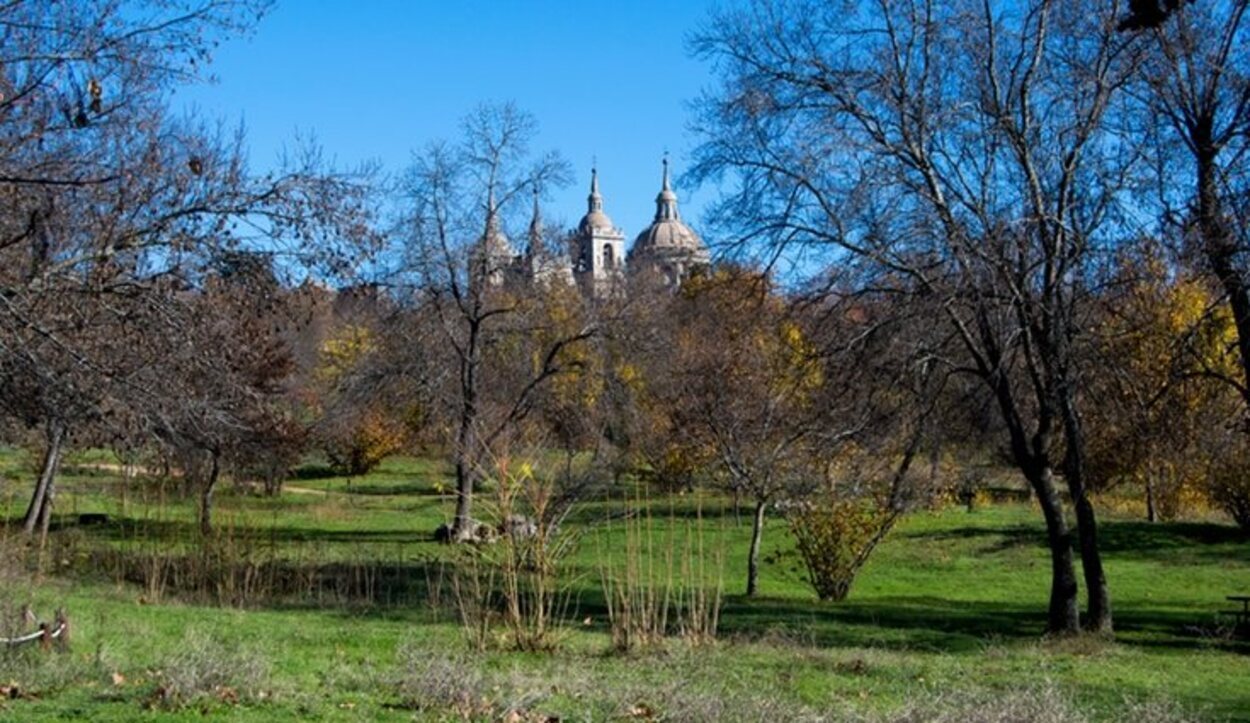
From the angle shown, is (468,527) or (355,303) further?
(468,527)

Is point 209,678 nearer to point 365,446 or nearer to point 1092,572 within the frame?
point 1092,572

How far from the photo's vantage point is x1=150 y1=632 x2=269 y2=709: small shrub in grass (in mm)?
7281

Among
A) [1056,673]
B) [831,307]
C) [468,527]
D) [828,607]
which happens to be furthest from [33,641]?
[468,527]

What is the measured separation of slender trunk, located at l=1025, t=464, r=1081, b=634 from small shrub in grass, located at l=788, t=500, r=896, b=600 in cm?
354

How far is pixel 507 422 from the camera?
23641 millimetres

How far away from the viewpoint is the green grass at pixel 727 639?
8227 mm

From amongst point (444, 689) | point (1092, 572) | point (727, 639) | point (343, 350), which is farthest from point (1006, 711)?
point (343, 350)

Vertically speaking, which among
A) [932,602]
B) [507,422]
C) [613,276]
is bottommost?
[932,602]

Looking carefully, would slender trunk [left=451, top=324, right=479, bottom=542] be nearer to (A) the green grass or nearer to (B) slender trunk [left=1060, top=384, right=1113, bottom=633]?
(A) the green grass

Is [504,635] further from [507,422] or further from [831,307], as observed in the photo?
[507,422]

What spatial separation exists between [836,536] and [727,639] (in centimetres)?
711

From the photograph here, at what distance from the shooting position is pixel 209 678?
766 cm

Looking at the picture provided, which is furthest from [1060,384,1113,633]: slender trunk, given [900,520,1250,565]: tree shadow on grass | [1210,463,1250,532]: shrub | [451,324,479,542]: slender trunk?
[451,324,479,542]: slender trunk

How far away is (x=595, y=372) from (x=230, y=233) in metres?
19.2
